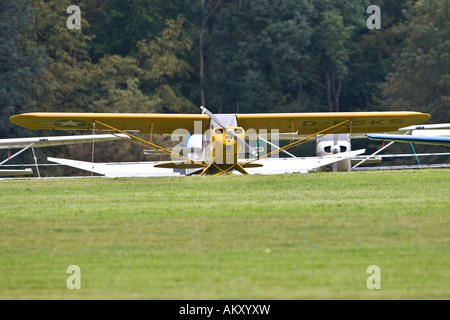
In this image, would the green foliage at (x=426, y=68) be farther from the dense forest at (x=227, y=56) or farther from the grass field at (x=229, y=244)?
the grass field at (x=229, y=244)

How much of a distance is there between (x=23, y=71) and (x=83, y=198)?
4092 cm

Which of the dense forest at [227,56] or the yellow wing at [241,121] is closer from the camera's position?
the yellow wing at [241,121]

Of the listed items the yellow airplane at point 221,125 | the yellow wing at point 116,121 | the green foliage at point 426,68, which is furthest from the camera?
the green foliage at point 426,68

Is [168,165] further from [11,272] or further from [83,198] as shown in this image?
[11,272]

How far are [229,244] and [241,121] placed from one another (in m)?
15.6

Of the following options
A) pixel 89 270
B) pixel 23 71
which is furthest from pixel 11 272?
pixel 23 71

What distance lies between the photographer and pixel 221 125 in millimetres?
24406

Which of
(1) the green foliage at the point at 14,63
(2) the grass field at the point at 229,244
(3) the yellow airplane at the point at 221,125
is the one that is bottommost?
(2) the grass field at the point at 229,244

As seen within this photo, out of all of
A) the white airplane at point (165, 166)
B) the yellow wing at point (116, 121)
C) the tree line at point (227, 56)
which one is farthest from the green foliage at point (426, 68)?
the yellow wing at point (116, 121)

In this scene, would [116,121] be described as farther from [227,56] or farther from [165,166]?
[227,56]

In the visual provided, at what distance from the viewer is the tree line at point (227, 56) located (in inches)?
2323

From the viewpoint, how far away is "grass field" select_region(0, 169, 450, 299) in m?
9.16

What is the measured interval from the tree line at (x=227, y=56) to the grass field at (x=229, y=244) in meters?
42.9

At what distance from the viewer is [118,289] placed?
9.09 metres
